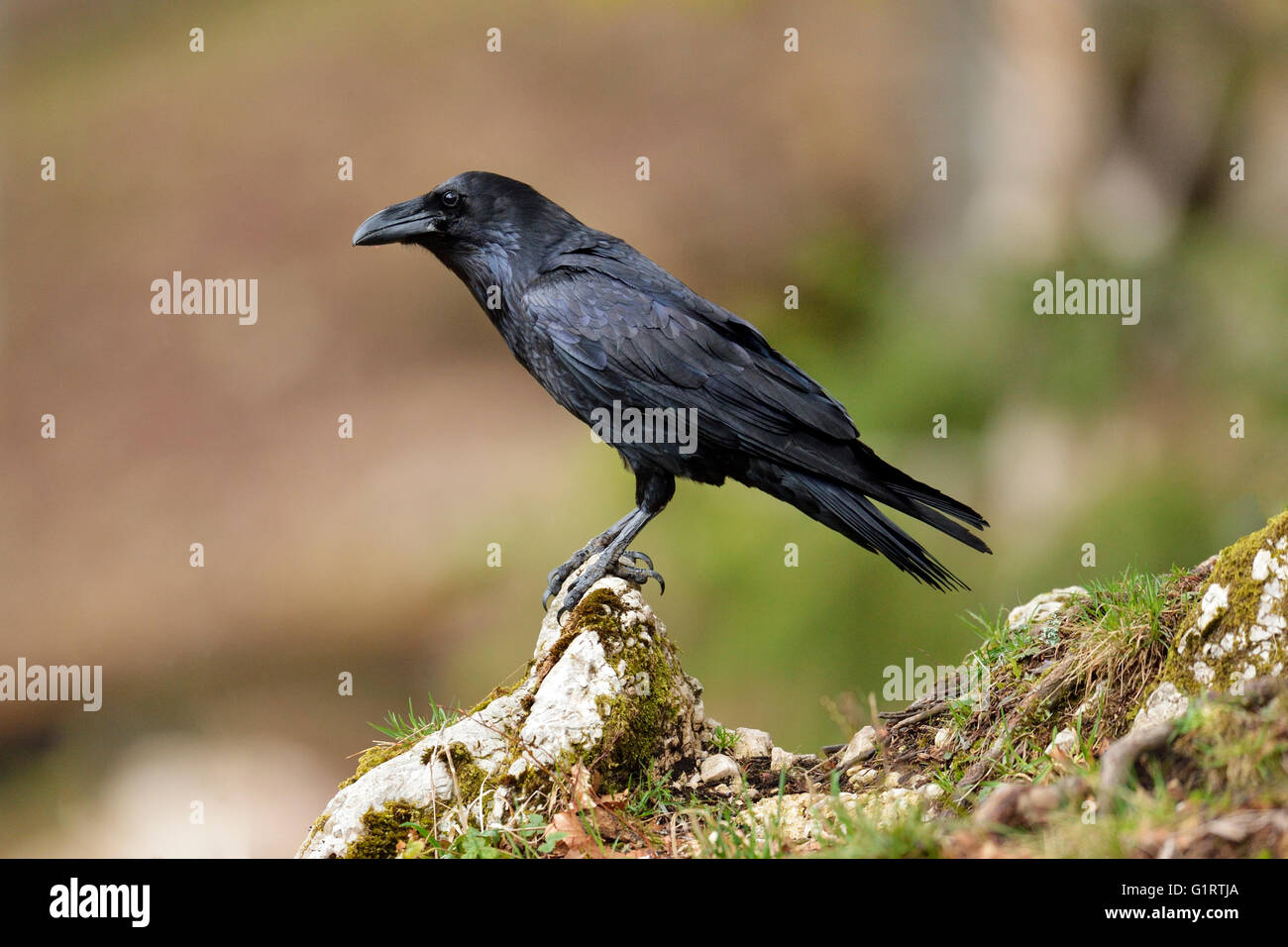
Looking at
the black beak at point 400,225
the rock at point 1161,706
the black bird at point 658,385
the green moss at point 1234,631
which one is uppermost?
the black beak at point 400,225

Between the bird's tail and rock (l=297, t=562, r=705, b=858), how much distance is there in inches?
32.1

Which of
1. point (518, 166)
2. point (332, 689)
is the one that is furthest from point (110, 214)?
point (332, 689)

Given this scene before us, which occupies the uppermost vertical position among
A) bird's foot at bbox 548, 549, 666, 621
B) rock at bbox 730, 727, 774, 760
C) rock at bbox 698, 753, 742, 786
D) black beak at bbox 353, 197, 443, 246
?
black beak at bbox 353, 197, 443, 246

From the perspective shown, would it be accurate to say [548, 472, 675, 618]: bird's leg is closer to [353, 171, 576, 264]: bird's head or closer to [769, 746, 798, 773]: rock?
[769, 746, 798, 773]: rock

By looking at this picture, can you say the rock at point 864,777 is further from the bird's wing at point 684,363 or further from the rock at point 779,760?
the bird's wing at point 684,363

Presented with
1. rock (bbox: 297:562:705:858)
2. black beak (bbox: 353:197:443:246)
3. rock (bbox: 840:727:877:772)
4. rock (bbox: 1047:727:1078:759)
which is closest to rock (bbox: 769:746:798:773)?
rock (bbox: 840:727:877:772)

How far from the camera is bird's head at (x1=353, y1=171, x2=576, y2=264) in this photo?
192 inches

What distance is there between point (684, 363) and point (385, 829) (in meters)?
2.15

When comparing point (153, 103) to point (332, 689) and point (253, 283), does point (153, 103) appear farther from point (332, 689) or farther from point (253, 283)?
point (332, 689)

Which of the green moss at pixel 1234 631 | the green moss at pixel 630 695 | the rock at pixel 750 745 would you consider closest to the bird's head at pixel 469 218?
the green moss at pixel 630 695

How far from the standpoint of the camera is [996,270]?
8.33 metres

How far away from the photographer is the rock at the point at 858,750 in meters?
3.89

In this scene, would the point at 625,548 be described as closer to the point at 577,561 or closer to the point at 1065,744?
the point at 577,561

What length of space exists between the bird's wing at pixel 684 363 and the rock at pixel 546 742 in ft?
2.92
